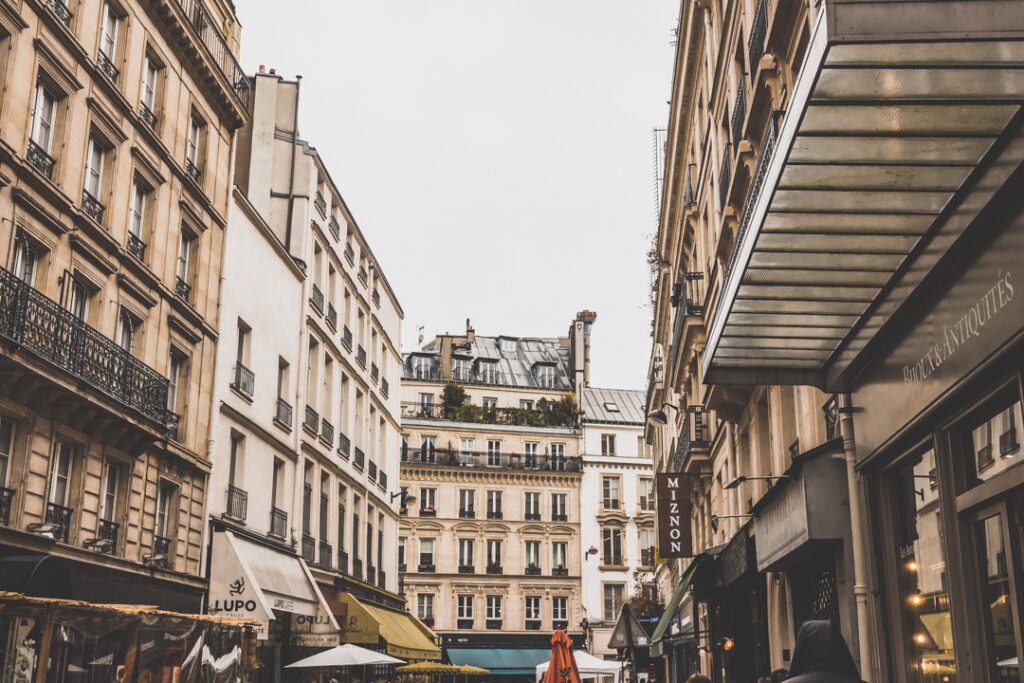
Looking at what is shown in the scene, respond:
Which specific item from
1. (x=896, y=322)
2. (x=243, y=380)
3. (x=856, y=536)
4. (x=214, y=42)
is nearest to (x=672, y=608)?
(x=243, y=380)

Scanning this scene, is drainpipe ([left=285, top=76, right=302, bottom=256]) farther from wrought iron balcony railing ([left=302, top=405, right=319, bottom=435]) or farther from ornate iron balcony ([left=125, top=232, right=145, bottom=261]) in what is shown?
ornate iron balcony ([left=125, top=232, right=145, bottom=261])

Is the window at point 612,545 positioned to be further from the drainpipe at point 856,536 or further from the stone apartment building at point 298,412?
the drainpipe at point 856,536

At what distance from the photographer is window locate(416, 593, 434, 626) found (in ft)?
189

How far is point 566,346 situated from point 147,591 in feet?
179

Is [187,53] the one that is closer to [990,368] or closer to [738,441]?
[738,441]

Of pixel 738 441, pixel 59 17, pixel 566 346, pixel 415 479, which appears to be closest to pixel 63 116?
pixel 59 17

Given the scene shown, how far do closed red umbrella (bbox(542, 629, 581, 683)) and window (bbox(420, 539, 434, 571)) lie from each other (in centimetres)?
3839

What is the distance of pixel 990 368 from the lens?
6.35m

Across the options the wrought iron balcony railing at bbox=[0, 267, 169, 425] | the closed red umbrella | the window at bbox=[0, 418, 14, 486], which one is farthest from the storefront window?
the window at bbox=[0, 418, 14, 486]

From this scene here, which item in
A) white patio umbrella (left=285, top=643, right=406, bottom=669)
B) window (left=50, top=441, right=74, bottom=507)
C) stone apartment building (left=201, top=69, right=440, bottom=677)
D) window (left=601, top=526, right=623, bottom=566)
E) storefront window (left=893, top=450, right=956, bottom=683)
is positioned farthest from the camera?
window (left=601, top=526, right=623, bottom=566)

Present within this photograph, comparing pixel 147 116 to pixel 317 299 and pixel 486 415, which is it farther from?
pixel 486 415

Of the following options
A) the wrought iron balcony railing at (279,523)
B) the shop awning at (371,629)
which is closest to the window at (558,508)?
the shop awning at (371,629)

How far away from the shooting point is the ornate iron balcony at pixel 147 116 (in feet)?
64.9

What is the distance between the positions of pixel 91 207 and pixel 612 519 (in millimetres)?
46790
